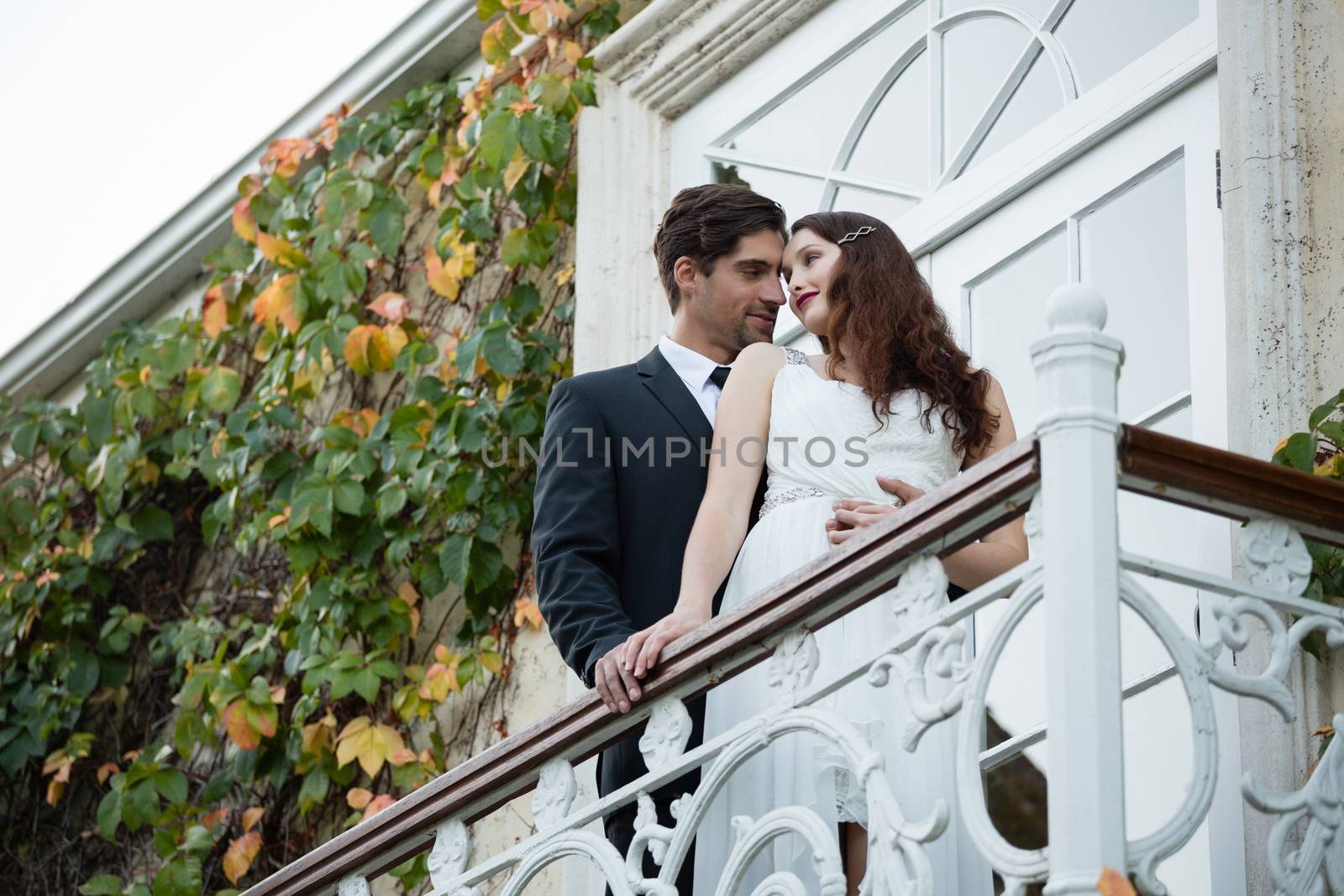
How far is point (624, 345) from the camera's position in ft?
15.8

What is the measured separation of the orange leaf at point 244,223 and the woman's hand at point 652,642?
358 centimetres

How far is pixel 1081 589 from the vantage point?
2160mm

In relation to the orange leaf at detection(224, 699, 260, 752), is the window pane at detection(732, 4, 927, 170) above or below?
above

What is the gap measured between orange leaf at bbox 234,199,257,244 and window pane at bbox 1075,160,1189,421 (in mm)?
3249

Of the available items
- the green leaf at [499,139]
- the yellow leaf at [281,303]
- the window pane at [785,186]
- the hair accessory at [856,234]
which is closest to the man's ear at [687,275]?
the hair accessory at [856,234]

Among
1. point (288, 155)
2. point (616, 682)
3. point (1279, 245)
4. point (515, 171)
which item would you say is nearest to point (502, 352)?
point (515, 171)

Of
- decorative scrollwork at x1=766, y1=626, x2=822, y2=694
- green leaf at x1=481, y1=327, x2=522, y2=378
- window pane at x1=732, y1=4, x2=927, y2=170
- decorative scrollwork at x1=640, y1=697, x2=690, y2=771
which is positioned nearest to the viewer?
Answer: decorative scrollwork at x1=766, y1=626, x2=822, y2=694

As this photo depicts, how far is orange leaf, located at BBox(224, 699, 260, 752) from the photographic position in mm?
5270

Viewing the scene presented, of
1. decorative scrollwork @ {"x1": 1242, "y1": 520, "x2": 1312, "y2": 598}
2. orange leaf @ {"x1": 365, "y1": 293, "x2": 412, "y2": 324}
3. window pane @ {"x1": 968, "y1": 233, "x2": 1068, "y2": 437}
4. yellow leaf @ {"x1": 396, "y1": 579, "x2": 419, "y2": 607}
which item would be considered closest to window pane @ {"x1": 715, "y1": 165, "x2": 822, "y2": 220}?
window pane @ {"x1": 968, "y1": 233, "x2": 1068, "y2": 437}

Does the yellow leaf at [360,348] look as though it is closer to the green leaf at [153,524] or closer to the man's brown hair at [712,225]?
the green leaf at [153,524]

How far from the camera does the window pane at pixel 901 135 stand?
169 inches

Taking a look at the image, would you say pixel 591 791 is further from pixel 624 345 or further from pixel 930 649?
pixel 930 649

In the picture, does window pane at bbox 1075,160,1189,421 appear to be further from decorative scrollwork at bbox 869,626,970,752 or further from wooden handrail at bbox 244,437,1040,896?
decorative scrollwork at bbox 869,626,970,752

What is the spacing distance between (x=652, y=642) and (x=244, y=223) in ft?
12.2
